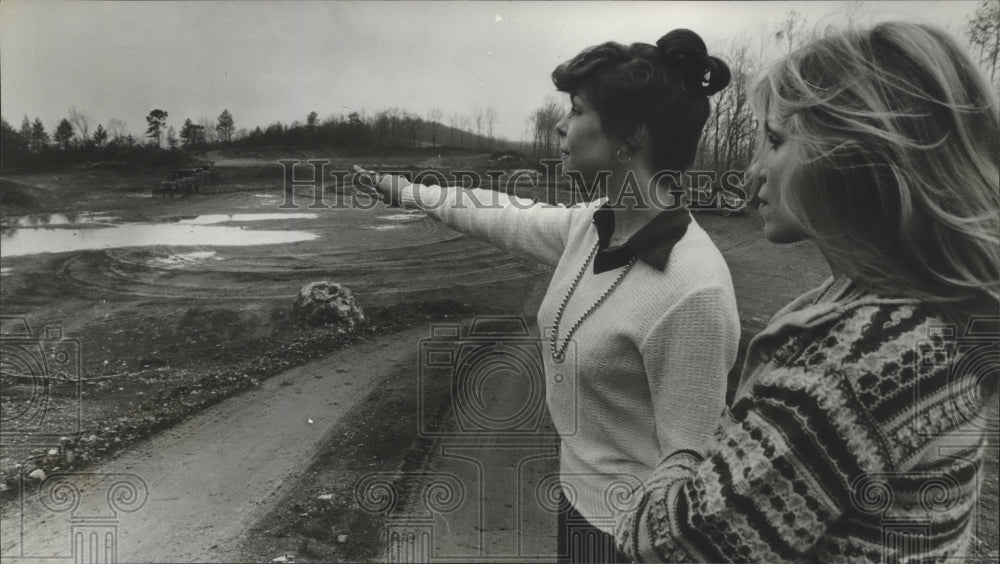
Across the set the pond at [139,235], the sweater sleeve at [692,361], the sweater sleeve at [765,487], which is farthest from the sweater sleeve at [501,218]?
the pond at [139,235]

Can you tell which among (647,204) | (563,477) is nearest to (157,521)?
(563,477)

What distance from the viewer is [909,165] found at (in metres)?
0.72

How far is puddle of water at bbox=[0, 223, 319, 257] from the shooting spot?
2.58m

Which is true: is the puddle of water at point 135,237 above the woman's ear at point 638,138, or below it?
below

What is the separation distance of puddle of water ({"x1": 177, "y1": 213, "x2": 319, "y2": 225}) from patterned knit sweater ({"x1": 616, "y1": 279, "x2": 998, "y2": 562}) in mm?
2360

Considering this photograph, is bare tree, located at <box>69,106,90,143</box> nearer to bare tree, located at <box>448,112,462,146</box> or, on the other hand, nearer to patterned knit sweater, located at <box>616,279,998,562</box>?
bare tree, located at <box>448,112,462,146</box>

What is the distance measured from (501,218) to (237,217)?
5.02ft

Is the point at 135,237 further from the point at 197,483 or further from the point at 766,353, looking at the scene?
the point at 766,353

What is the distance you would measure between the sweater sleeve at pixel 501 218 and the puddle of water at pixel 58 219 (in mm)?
1467

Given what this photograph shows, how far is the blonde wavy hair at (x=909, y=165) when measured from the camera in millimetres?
727

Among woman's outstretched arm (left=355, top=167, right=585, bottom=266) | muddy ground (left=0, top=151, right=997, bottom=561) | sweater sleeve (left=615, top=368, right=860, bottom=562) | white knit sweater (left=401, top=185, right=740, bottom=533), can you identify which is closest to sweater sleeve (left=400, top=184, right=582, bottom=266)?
woman's outstretched arm (left=355, top=167, right=585, bottom=266)

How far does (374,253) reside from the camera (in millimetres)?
2957

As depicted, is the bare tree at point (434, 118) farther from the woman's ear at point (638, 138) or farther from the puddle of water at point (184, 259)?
the woman's ear at point (638, 138)

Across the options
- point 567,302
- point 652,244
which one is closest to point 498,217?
point 567,302
